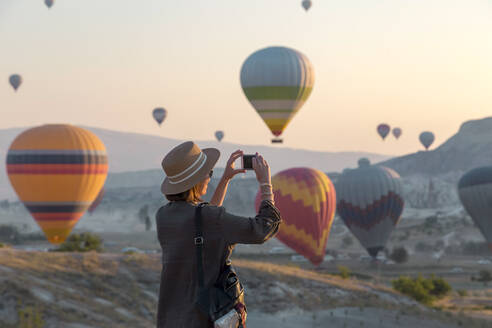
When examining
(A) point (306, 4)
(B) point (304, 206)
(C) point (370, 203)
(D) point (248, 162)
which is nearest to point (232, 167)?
(D) point (248, 162)

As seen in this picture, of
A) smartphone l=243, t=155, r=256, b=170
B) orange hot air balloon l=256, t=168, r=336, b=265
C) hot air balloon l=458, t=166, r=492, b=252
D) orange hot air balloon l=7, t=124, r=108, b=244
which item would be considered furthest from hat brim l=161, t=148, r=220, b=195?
hot air balloon l=458, t=166, r=492, b=252

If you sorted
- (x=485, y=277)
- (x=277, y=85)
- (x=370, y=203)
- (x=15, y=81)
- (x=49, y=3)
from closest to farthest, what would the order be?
1. (x=277, y=85)
2. (x=485, y=277)
3. (x=370, y=203)
4. (x=15, y=81)
5. (x=49, y=3)

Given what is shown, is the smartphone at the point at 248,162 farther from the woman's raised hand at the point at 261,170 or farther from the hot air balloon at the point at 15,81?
the hot air balloon at the point at 15,81

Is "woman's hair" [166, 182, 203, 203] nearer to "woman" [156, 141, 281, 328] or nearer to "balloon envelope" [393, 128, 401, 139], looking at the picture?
"woman" [156, 141, 281, 328]

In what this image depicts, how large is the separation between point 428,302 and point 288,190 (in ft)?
40.3

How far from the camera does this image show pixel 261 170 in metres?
5.05

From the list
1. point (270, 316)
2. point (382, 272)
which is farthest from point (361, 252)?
point (270, 316)

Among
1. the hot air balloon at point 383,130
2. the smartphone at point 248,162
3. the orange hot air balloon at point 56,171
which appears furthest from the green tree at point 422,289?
the hot air balloon at point 383,130

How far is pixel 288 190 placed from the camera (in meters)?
52.4

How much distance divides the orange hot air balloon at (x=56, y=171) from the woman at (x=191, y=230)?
131 ft

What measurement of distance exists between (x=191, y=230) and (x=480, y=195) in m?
63.3

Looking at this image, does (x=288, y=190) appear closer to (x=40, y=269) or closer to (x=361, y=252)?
(x=40, y=269)

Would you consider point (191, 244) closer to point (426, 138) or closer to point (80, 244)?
point (80, 244)

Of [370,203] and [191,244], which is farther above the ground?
[191,244]
